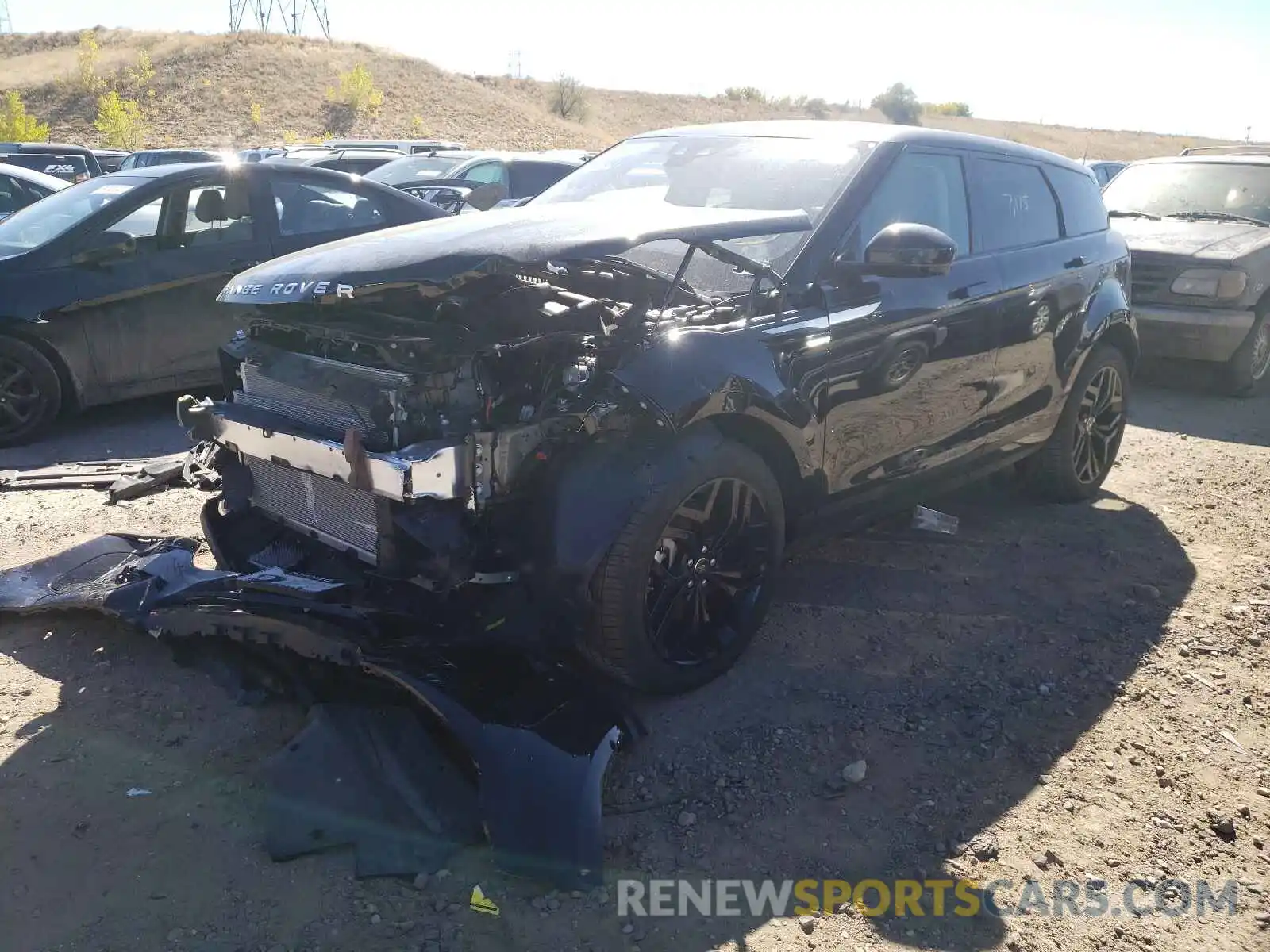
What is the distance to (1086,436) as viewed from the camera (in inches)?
217

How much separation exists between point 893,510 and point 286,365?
2.50 meters

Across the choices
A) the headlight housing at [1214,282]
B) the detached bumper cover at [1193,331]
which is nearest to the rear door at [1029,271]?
the detached bumper cover at [1193,331]

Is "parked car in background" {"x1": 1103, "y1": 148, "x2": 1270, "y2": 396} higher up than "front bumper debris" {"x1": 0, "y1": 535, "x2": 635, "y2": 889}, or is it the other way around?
"parked car in background" {"x1": 1103, "y1": 148, "x2": 1270, "y2": 396}

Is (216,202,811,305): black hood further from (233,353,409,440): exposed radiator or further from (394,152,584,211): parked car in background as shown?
(394,152,584,211): parked car in background

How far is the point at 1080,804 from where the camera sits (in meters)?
3.05

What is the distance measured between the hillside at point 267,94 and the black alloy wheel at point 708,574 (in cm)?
4019

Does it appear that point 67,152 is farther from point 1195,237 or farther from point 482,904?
point 482,904

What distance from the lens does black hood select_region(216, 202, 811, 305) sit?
298cm

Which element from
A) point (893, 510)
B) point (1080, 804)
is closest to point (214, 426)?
point (893, 510)

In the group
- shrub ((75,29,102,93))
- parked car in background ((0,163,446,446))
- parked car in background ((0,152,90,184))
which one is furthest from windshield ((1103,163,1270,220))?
shrub ((75,29,102,93))

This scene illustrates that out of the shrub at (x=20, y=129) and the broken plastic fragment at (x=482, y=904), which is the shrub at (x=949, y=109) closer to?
the shrub at (x=20, y=129)

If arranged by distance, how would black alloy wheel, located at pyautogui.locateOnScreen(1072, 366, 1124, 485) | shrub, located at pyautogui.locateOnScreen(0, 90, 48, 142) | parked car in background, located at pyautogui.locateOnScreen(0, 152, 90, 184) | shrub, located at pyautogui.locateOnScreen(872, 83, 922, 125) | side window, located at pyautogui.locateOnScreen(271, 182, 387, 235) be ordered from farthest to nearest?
shrub, located at pyautogui.locateOnScreen(872, 83, 922, 125), shrub, located at pyautogui.locateOnScreen(0, 90, 48, 142), parked car in background, located at pyautogui.locateOnScreen(0, 152, 90, 184), side window, located at pyautogui.locateOnScreen(271, 182, 387, 235), black alloy wheel, located at pyautogui.locateOnScreen(1072, 366, 1124, 485)

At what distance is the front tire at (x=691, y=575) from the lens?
10.2ft

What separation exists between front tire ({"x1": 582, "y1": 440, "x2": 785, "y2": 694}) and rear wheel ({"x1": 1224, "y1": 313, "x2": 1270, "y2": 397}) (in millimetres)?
6634
